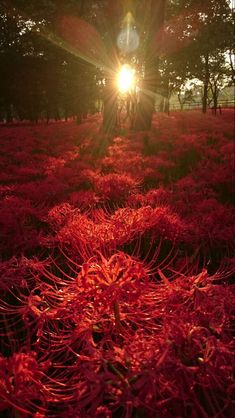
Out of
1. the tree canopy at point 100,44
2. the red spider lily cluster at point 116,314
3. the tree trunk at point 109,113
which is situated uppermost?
the tree canopy at point 100,44

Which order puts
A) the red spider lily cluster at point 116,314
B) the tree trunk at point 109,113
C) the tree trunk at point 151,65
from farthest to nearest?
the tree trunk at point 109,113
the tree trunk at point 151,65
the red spider lily cluster at point 116,314

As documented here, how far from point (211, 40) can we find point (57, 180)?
22824 millimetres

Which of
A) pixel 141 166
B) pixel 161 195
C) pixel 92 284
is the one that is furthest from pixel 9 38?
pixel 92 284

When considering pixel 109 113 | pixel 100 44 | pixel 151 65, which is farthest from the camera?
pixel 100 44

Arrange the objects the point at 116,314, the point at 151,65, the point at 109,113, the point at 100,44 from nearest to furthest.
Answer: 1. the point at 116,314
2. the point at 151,65
3. the point at 109,113
4. the point at 100,44

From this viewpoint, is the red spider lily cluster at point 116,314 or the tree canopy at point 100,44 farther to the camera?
the tree canopy at point 100,44

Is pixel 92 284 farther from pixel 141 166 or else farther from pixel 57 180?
pixel 141 166

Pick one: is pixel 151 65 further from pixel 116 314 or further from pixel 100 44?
pixel 116 314

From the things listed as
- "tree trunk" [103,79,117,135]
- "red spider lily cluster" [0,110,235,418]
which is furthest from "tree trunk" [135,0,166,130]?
"red spider lily cluster" [0,110,235,418]

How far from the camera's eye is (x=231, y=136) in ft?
37.2

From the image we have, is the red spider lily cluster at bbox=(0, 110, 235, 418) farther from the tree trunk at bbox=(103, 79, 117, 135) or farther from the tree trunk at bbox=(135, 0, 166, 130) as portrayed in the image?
the tree trunk at bbox=(103, 79, 117, 135)

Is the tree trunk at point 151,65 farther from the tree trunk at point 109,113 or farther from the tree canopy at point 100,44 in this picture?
the tree trunk at point 109,113

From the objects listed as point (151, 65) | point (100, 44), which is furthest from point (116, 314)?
point (100, 44)

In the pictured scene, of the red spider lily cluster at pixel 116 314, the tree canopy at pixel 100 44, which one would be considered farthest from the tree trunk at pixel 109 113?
the red spider lily cluster at pixel 116 314
